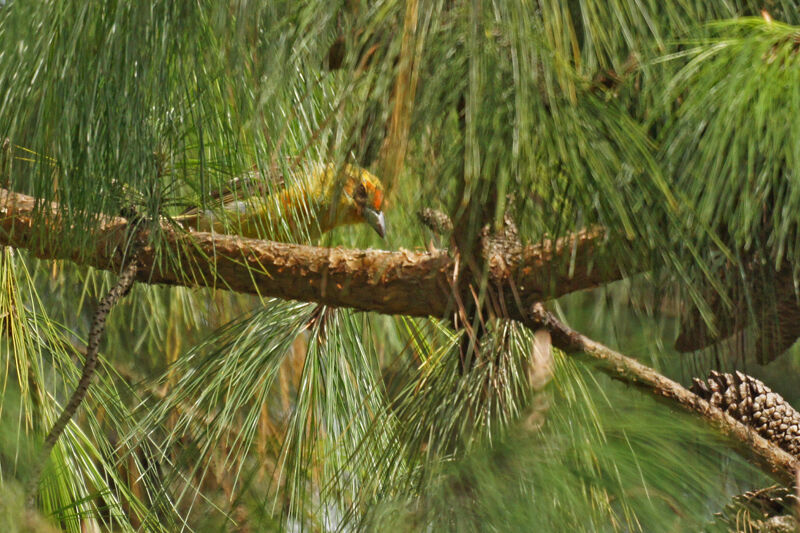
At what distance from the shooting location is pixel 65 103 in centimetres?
58

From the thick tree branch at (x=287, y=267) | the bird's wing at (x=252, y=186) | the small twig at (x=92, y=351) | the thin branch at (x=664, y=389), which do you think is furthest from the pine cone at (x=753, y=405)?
the small twig at (x=92, y=351)

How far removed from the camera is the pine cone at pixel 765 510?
22.6 inches

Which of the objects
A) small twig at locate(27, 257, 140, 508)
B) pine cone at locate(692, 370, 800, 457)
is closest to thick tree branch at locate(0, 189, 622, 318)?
small twig at locate(27, 257, 140, 508)

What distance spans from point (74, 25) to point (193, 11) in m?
0.08

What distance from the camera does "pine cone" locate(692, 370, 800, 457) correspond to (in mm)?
778

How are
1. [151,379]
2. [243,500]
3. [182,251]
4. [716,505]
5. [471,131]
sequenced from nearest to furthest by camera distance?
[471,131] → [716,505] → [243,500] → [182,251] → [151,379]

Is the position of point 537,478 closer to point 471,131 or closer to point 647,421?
point 647,421

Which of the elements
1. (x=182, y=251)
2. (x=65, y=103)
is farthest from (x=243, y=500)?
(x=65, y=103)

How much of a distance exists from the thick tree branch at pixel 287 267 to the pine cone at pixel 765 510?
21cm

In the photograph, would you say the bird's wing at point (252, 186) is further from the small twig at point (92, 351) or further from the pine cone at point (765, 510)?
the pine cone at point (765, 510)

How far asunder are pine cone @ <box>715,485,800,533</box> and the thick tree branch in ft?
0.68

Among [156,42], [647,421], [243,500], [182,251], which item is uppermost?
[156,42]

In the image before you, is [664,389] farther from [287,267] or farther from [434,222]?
[287,267]

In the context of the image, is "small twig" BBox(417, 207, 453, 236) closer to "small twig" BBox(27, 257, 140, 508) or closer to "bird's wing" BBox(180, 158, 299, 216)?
"bird's wing" BBox(180, 158, 299, 216)
